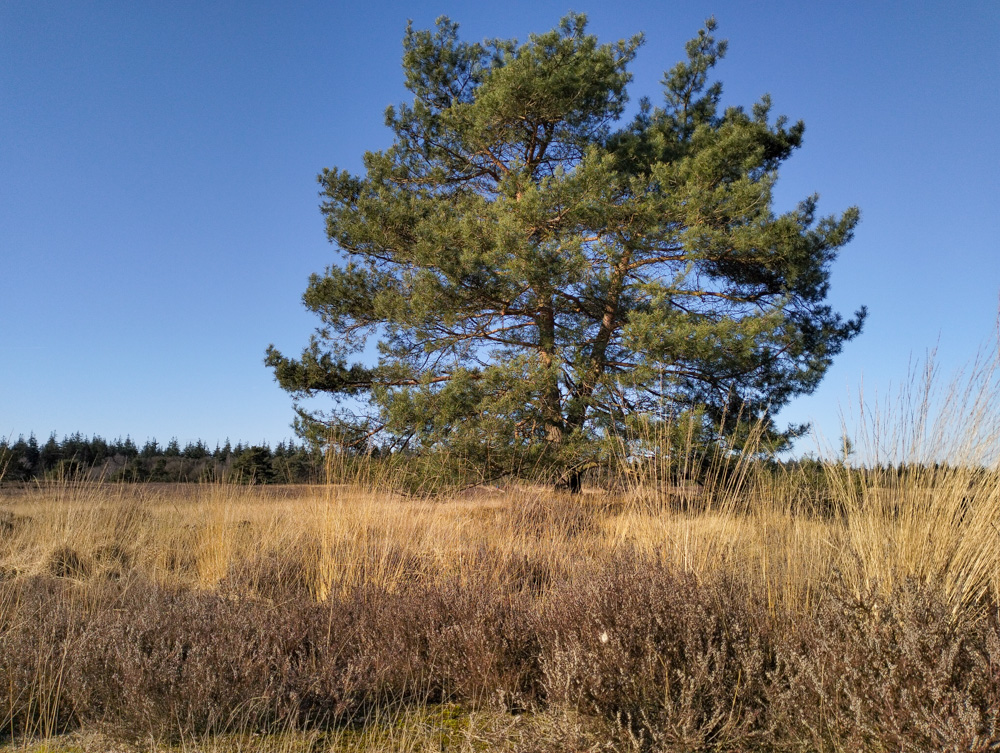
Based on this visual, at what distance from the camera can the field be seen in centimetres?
248

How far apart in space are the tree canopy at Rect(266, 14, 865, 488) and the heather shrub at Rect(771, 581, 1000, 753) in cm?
704

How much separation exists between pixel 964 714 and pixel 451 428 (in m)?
9.20

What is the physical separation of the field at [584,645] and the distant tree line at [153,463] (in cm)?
224

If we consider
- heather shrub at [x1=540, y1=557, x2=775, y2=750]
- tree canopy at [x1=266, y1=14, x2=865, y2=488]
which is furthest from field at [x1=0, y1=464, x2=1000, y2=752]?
tree canopy at [x1=266, y1=14, x2=865, y2=488]

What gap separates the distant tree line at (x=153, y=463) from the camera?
775cm

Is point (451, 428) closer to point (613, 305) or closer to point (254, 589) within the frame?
point (613, 305)

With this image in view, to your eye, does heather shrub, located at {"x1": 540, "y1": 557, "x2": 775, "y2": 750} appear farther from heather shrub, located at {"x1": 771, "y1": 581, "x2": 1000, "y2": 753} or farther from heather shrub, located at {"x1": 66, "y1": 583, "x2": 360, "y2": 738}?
heather shrub, located at {"x1": 66, "y1": 583, "x2": 360, "y2": 738}

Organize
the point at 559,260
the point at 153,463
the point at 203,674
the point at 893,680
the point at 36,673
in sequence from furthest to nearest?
1. the point at 153,463
2. the point at 559,260
3. the point at 36,673
4. the point at 203,674
5. the point at 893,680

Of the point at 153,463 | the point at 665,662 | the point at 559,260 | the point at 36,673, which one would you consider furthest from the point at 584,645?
the point at 153,463

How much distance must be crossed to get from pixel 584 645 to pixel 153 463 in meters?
19.0

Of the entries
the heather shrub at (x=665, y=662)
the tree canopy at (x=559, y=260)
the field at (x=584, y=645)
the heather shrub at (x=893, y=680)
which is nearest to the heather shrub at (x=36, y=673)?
the field at (x=584, y=645)

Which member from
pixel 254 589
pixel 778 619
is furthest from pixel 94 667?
pixel 778 619

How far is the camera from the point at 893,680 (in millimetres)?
2291

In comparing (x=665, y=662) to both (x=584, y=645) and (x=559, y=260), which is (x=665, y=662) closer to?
(x=584, y=645)
